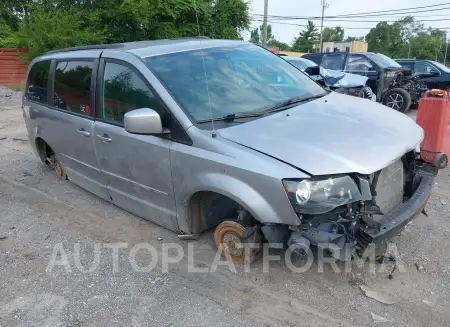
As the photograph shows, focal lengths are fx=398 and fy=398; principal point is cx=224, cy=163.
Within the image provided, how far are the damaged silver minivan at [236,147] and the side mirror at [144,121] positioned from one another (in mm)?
11

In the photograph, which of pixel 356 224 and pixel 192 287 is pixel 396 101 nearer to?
pixel 356 224

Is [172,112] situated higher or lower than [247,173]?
higher

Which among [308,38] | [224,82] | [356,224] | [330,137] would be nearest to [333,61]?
[224,82]

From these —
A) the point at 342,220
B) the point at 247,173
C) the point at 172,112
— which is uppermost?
the point at 172,112

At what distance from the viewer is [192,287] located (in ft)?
9.96

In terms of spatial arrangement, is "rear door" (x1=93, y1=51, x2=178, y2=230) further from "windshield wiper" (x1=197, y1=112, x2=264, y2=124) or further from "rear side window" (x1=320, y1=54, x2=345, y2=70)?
"rear side window" (x1=320, y1=54, x2=345, y2=70)

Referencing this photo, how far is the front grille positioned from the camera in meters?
2.86

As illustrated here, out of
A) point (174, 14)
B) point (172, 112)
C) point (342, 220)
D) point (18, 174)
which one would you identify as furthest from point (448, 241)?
point (174, 14)

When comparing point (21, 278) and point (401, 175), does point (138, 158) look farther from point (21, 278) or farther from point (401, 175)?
point (401, 175)

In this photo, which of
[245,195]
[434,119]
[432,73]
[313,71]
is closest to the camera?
[245,195]

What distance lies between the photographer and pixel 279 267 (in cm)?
323

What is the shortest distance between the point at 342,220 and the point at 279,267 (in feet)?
2.77

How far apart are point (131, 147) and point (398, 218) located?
2241 millimetres

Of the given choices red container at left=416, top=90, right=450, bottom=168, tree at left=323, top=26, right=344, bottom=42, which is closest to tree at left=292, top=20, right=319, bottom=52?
tree at left=323, top=26, right=344, bottom=42
